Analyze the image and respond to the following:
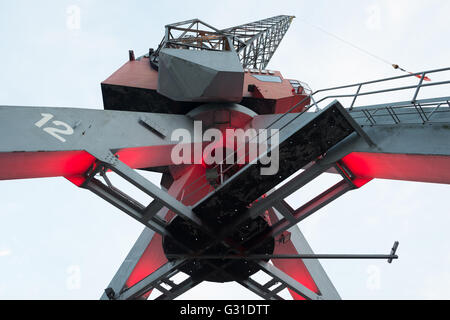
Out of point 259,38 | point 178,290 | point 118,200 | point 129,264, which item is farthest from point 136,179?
point 259,38

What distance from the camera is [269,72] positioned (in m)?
18.2

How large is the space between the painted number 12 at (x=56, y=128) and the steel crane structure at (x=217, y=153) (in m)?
0.03

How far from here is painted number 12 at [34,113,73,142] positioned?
797cm

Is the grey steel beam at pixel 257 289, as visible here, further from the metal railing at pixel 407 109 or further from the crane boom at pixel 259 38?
the crane boom at pixel 259 38

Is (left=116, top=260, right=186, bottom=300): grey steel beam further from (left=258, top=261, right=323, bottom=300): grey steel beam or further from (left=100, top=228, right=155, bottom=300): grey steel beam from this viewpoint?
(left=258, top=261, right=323, bottom=300): grey steel beam

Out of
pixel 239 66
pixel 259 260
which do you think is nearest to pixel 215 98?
pixel 239 66

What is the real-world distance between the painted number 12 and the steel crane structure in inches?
1.3

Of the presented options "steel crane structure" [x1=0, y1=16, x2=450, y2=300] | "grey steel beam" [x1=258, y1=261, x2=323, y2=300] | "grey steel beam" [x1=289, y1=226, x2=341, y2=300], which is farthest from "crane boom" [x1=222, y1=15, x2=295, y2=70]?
"grey steel beam" [x1=258, y1=261, x2=323, y2=300]

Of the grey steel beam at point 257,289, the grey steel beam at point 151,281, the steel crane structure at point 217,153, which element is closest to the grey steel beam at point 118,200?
the steel crane structure at point 217,153

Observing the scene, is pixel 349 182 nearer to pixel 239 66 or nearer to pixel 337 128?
pixel 337 128

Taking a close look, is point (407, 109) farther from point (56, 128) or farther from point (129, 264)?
point (129, 264)

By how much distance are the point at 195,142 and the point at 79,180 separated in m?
4.24

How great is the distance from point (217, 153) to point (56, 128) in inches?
273

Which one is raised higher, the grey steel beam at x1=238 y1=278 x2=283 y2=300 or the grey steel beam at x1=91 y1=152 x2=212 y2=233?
the grey steel beam at x1=91 y1=152 x2=212 y2=233
